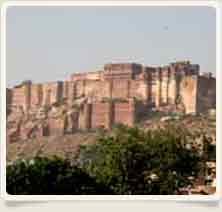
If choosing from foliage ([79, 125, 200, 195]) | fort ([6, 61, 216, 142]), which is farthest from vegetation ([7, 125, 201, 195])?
fort ([6, 61, 216, 142])

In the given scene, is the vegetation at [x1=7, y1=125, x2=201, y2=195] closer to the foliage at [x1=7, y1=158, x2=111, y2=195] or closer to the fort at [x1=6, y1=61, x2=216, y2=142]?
the foliage at [x1=7, y1=158, x2=111, y2=195]

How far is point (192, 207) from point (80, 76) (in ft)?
2.81

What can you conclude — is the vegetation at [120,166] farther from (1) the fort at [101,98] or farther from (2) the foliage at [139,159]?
Result: (1) the fort at [101,98]

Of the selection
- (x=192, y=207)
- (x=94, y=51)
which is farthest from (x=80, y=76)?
(x=192, y=207)

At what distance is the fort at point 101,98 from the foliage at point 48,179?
146 mm

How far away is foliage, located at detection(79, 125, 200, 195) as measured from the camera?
232 inches

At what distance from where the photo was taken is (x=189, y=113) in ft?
19.3

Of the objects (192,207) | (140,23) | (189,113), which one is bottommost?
(192,207)

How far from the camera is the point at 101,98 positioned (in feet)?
19.4

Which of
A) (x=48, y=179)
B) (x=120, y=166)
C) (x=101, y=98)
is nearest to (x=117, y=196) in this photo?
(x=120, y=166)

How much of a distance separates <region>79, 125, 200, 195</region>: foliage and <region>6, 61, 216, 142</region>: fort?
9 cm

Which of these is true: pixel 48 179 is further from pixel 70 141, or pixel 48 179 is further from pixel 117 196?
pixel 117 196

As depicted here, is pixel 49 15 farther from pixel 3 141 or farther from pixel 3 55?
pixel 3 141

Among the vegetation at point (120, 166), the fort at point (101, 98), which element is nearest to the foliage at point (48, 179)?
the vegetation at point (120, 166)
